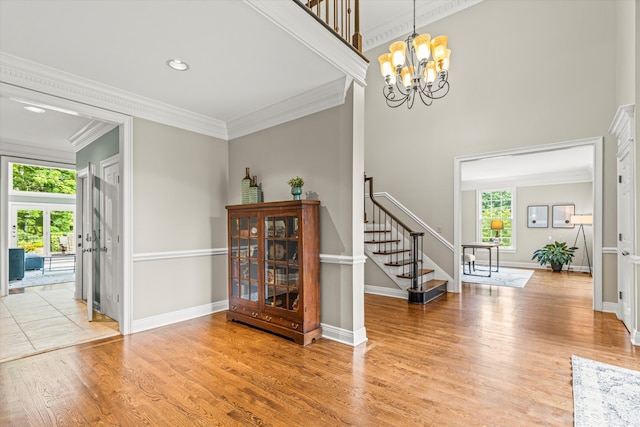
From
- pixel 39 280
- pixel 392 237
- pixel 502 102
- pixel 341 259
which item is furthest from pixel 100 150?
pixel 502 102

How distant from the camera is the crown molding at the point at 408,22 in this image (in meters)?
6.10

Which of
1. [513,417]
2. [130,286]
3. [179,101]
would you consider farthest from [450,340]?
[179,101]

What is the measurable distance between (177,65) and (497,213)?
9764 mm

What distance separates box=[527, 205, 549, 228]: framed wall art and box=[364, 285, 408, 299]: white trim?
19.9 feet

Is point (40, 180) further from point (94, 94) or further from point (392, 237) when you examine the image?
point (392, 237)

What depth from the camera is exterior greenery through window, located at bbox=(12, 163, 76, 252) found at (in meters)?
10.6

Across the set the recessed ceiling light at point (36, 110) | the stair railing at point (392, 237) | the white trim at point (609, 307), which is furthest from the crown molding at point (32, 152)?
the white trim at point (609, 307)

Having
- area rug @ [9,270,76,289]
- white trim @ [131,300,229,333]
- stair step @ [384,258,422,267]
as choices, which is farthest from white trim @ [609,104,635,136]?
area rug @ [9,270,76,289]

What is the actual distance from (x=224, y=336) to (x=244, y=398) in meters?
1.33

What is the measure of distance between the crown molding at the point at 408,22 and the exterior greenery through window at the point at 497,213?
5709 millimetres

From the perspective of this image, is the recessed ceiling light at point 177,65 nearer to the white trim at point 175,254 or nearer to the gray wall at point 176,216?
the gray wall at point 176,216

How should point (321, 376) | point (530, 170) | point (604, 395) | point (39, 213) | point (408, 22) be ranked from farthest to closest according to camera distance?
1. point (39, 213)
2. point (530, 170)
3. point (408, 22)
4. point (321, 376)
5. point (604, 395)

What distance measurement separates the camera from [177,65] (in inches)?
115

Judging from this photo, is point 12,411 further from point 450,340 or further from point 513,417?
point 450,340
